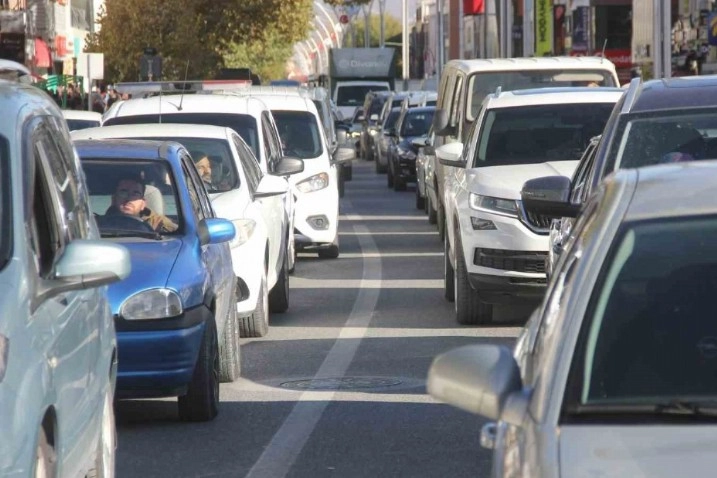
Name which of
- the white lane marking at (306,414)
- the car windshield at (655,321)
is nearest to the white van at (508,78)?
the white lane marking at (306,414)

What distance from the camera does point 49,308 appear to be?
19.0 feet

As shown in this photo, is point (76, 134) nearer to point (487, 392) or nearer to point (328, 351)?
point (328, 351)

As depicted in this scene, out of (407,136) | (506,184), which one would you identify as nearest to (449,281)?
(506,184)

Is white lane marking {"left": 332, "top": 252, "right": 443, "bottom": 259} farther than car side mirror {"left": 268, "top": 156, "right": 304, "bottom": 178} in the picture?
Yes

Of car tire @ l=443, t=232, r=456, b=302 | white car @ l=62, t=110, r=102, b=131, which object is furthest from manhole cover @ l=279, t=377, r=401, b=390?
white car @ l=62, t=110, r=102, b=131

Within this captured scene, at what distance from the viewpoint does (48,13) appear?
66750 millimetres

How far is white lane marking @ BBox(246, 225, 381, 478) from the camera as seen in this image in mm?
8719

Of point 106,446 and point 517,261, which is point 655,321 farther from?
point 517,261

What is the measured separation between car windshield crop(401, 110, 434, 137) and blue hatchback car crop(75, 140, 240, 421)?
2549 cm

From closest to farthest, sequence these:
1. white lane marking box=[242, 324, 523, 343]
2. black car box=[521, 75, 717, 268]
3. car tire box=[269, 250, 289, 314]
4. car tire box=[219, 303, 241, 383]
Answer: black car box=[521, 75, 717, 268], car tire box=[219, 303, 241, 383], white lane marking box=[242, 324, 523, 343], car tire box=[269, 250, 289, 314]

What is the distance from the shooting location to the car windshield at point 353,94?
6881cm

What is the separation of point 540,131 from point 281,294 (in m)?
2.54

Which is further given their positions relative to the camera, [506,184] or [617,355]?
[506,184]

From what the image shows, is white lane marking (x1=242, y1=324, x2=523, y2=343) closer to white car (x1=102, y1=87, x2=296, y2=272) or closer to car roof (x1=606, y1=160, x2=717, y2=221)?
white car (x1=102, y1=87, x2=296, y2=272)
